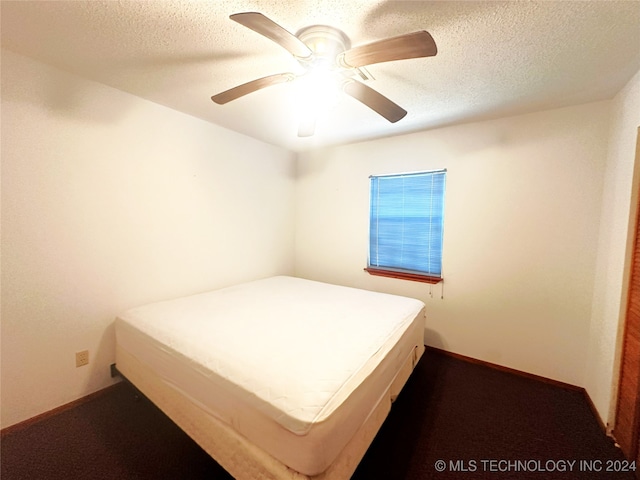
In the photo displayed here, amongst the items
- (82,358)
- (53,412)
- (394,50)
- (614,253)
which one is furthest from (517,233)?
(53,412)

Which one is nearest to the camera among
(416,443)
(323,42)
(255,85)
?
(323,42)

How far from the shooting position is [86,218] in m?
1.85

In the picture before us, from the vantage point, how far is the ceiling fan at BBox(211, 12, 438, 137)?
3.32 feet

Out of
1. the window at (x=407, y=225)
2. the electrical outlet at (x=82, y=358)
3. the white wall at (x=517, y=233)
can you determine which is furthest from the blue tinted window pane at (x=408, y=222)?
the electrical outlet at (x=82, y=358)

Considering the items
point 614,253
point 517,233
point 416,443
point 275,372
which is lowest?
point 416,443

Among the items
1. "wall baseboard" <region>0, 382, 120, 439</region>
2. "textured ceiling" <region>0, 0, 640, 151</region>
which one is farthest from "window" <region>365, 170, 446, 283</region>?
"wall baseboard" <region>0, 382, 120, 439</region>

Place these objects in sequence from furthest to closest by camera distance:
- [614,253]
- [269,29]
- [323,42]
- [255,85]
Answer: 1. [614,253]
2. [255,85]
3. [323,42]
4. [269,29]

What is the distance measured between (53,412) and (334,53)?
2902 mm

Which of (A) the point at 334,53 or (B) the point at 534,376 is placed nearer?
(A) the point at 334,53

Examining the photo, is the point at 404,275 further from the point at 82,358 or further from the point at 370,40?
the point at 82,358

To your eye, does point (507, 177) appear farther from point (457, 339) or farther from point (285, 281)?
point (285, 281)

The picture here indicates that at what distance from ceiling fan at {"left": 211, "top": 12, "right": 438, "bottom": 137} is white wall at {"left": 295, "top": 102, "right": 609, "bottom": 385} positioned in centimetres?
128

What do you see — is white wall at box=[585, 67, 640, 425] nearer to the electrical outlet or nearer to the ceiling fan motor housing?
the ceiling fan motor housing

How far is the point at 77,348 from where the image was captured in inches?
72.7
